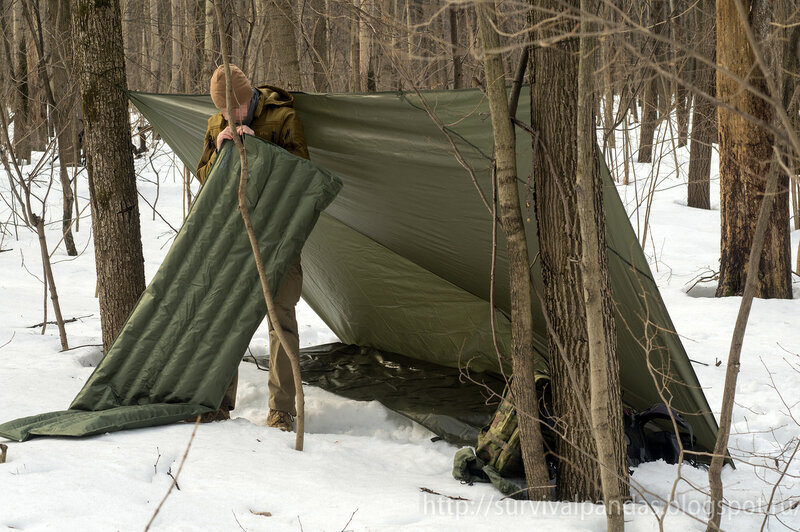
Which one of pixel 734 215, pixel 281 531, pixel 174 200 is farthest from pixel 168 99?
pixel 174 200

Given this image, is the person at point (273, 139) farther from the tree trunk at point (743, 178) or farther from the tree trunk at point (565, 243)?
the tree trunk at point (743, 178)

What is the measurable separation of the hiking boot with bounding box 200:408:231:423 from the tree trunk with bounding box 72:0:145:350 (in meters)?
0.97

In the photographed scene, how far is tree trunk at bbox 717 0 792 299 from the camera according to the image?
198 inches

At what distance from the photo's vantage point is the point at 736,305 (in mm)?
5211

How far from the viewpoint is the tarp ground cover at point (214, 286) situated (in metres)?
2.76

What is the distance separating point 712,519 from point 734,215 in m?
3.97

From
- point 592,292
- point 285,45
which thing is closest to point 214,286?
point 592,292

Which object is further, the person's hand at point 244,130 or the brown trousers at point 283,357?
the brown trousers at point 283,357

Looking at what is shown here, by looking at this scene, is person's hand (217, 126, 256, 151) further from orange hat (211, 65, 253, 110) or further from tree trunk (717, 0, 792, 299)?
tree trunk (717, 0, 792, 299)

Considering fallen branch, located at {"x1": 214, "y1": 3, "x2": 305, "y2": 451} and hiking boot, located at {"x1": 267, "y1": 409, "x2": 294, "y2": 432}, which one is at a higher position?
fallen branch, located at {"x1": 214, "y1": 3, "x2": 305, "y2": 451}

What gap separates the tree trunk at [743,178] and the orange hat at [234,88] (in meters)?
3.66

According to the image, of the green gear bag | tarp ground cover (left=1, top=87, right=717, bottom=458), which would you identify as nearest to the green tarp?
tarp ground cover (left=1, top=87, right=717, bottom=458)

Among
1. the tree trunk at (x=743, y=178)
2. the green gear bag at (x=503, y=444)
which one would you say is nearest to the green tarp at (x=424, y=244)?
the green gear bag at (x=503, y=444)

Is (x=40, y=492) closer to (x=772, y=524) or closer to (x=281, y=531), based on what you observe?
(x=281, y=531)
